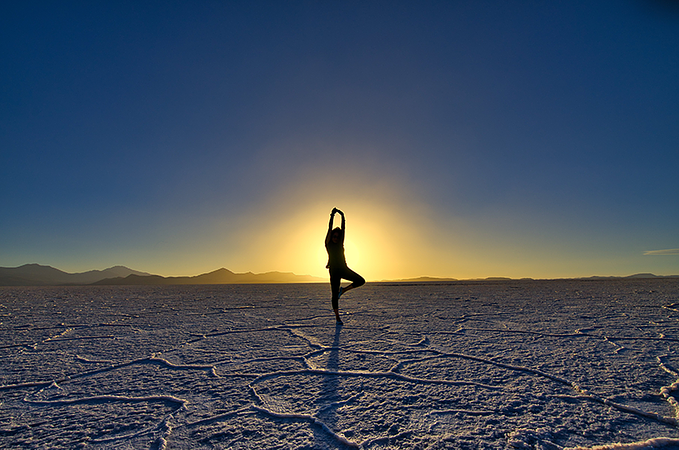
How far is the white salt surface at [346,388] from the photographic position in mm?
1230

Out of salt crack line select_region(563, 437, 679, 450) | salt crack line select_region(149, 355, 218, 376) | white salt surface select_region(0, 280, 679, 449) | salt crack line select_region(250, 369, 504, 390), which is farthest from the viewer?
salt crack line select_region(149, 355, 218, 376)

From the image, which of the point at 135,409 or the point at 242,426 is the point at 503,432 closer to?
the point at 242,426

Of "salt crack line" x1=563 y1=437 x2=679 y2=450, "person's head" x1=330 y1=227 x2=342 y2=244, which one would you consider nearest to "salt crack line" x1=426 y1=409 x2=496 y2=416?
"salt crack line" x1=563 y1=437 x2=679 y2=450

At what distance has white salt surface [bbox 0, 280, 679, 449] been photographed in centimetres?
123

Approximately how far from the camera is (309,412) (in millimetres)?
1430

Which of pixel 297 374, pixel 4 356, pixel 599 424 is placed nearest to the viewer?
pixel 599 424

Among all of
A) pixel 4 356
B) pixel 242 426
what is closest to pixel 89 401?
pixel 242 426

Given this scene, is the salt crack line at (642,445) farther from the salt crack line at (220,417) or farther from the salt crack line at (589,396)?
the salt crack line at (220,417)

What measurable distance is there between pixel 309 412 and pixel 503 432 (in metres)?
0.77

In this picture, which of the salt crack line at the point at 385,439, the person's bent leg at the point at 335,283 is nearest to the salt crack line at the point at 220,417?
the salt crack line at the point at 385,439

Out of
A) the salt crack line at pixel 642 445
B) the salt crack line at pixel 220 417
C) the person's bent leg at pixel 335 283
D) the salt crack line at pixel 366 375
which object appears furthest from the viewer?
the person's bent leg at pixel 335 283

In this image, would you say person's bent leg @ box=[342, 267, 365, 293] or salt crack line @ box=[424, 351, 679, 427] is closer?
salt crack line @ box=[424, 351, 679, 427]

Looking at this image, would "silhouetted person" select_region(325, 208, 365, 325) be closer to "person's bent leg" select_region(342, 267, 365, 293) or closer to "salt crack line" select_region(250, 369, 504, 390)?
"person's bent leg" select_region(342, 267, 365, 293)

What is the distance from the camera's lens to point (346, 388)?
5.64 ft
